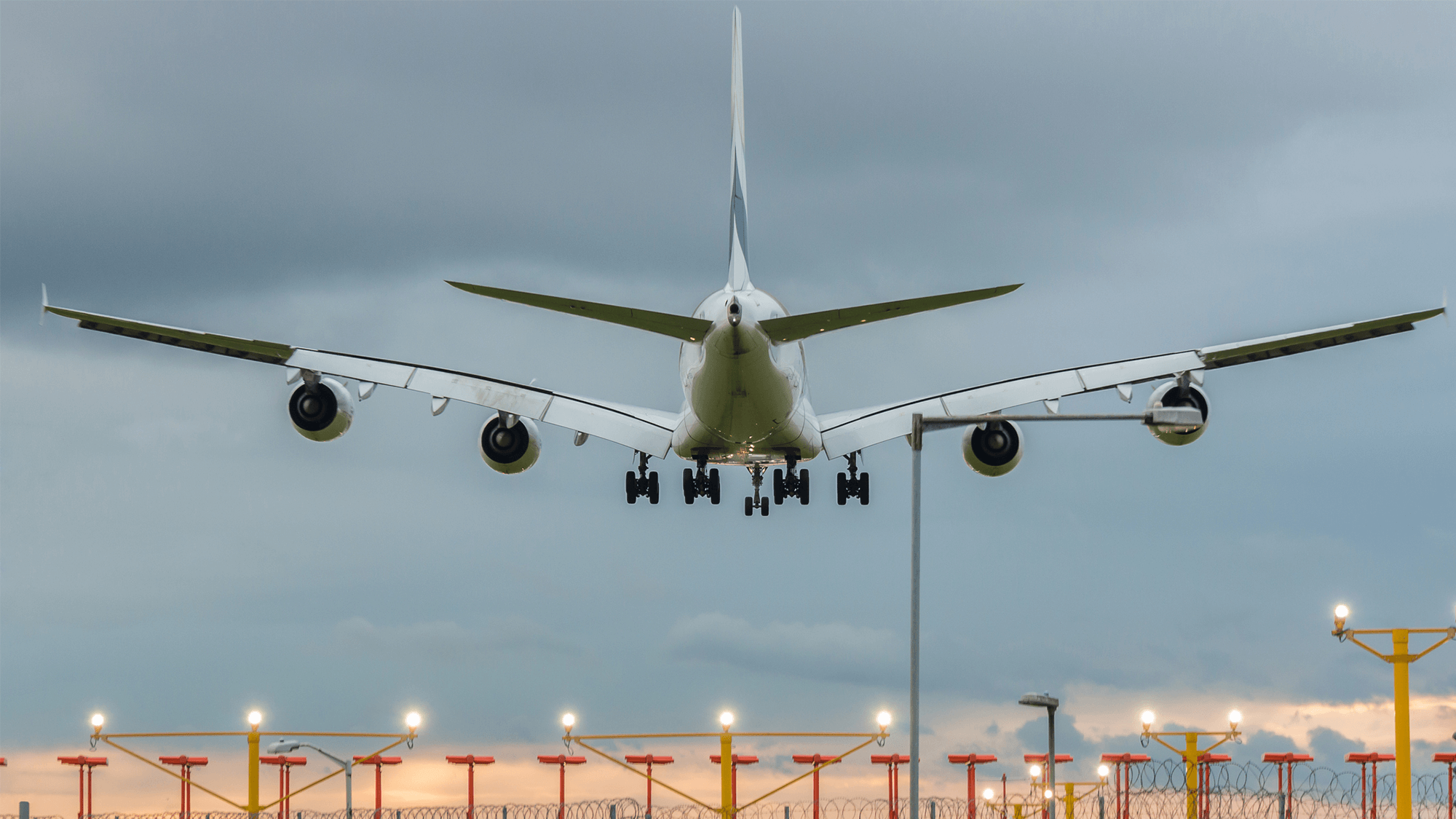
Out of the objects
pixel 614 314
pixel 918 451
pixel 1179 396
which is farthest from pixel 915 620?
pixel 1179 396

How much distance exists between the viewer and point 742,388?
3497 cm

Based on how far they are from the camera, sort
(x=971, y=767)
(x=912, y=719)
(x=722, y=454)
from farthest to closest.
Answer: (x=971, y=767) → (x=722, y=454) → (x=912, y=719)

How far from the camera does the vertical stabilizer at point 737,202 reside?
45.6 m

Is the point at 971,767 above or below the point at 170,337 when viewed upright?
below

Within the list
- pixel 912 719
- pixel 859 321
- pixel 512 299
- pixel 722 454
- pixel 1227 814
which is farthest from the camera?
pixel 722 454

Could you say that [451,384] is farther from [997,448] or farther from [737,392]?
[997,448]

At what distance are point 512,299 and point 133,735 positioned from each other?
18.6 m

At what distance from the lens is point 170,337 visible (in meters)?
38.6

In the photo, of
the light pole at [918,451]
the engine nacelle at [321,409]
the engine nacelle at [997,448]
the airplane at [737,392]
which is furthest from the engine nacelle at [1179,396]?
the engine nacelle at [321,409]

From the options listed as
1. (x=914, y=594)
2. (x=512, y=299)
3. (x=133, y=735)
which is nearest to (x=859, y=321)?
(x=512, y=299)

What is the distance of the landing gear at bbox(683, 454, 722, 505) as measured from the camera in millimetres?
43594

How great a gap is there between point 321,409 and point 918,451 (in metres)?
21.6

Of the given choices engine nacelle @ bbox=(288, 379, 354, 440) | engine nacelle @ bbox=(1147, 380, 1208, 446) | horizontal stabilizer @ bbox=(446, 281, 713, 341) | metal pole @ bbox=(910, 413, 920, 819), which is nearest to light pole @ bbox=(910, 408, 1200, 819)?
metal pole @ bbox=(910, 413, 920, 819)

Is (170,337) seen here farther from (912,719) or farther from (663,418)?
(912,719)
